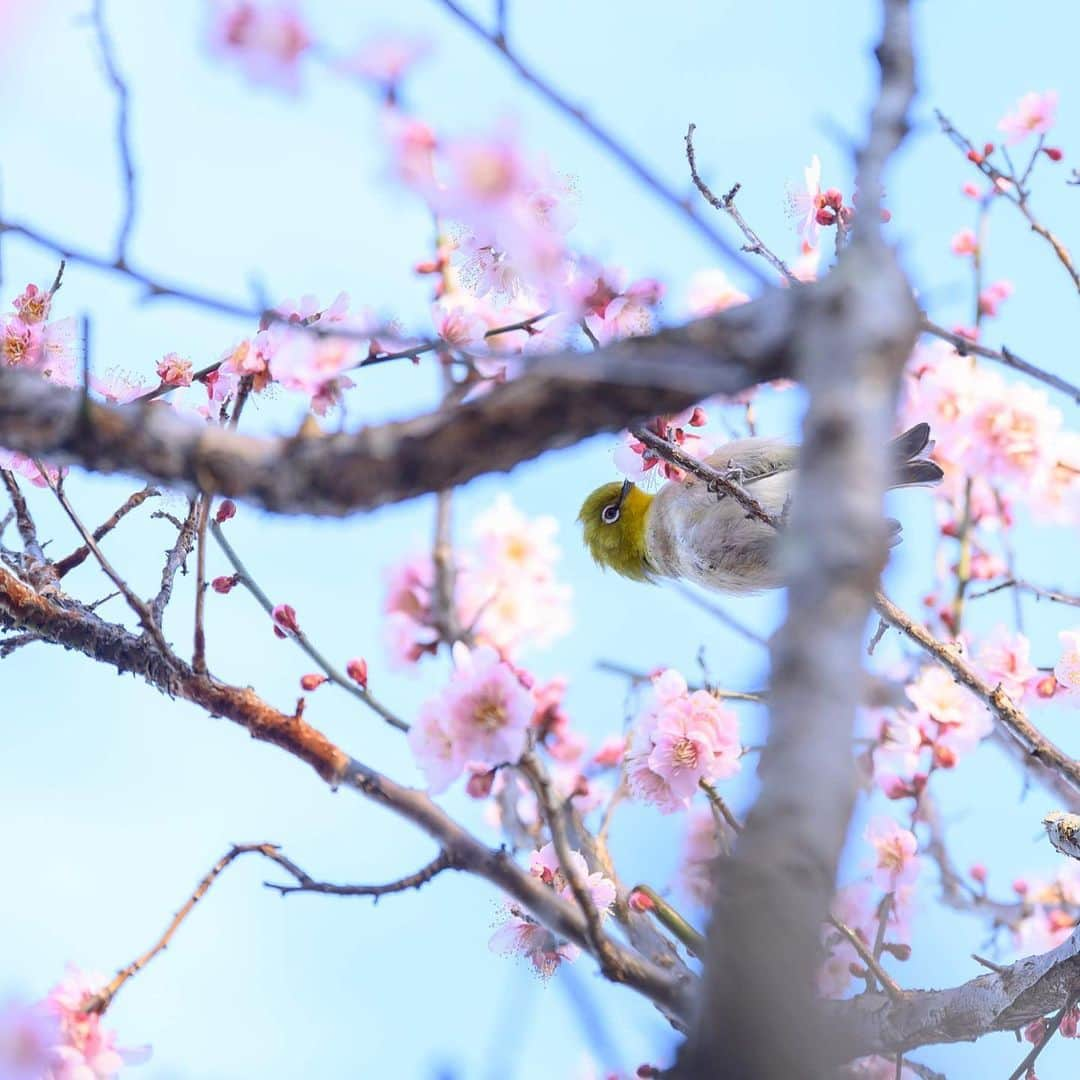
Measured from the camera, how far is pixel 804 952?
1.23 meters

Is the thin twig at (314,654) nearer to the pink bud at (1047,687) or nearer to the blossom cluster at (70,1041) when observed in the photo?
the blossom cluster at (70,1041)

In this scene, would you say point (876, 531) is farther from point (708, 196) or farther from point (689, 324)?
point (708, 196)

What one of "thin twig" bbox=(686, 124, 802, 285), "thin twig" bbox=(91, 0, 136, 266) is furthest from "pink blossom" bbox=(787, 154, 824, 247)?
"thin twig" bbox=(91, 0, 136, 266)

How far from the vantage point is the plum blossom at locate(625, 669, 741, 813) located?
3967 mm

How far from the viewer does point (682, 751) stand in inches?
157

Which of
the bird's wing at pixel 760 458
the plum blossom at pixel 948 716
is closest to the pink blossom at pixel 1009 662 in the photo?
the plum blossom at pixel 948 716

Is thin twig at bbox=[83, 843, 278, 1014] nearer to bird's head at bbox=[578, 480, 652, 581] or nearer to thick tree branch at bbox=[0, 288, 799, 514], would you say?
thick tree branch at bbox=[0, 288, 799, 514]

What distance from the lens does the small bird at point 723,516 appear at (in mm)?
5641

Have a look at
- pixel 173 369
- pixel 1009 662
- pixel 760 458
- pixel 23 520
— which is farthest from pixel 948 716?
pixel 23 520

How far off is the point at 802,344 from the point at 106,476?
1389mm

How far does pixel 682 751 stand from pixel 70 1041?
7.08ft

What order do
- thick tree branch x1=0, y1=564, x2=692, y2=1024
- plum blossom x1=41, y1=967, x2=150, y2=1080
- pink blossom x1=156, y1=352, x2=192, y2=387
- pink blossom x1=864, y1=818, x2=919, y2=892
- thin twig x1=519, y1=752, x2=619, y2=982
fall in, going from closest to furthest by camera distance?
thin twig x1=519, y1=752, x2=619, y2=982, thick tree branch x1=0, y1=564, x2=692, y2=1024, plum blossom x1=41, y1=967, x2=150, y2=1080, pink blossom x1=156, y1=352, x2=192, y2=387, pink blossom x1=864, y1=818, x2=919, y2=892

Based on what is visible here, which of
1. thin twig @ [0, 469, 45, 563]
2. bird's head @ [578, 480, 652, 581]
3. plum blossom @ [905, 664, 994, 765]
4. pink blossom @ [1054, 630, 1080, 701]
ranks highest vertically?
bird's head @ [578, 480, 652, 581]

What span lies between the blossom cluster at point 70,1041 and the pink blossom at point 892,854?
319 centimetres
